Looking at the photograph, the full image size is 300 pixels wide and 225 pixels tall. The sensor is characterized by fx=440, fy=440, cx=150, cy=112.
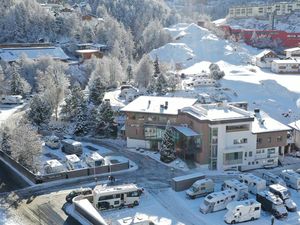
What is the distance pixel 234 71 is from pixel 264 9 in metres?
63.9

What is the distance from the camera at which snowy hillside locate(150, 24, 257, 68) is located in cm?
7175

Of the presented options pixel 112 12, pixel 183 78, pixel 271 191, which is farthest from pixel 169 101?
pixel 112 12

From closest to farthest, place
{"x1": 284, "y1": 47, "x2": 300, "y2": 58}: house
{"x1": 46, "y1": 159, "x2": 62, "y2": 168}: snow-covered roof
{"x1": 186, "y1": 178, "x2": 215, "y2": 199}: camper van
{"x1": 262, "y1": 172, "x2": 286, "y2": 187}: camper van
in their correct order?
{"x1": 186, "y1": 178, "x2": 215, "y2": 199}: camper van < {"x1": 262, "y1": 172, "x2": 286, "y2": 187}: camper van < {"x1": 46, "y1": 159, "x2": 62, "y2": 168}: snow-covered roof < {"x1": 284, "y1": 47, "x2": 300, "y2": 58}: house

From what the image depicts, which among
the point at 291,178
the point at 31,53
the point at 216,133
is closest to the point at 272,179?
the point at 291,178

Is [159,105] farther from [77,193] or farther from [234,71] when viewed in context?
[234,71]

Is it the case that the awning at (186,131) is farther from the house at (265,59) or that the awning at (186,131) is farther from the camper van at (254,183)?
the house at (265,59)

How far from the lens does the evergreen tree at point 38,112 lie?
4116 centimetres

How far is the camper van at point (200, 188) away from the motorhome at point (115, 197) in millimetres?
3266

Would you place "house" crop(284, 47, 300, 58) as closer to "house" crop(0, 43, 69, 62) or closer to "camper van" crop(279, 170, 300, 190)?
"house" crop(0, 43, 69, 62)

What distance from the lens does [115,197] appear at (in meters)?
25.2

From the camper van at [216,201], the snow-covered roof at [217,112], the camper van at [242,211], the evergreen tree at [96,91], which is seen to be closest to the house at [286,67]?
the evergreen tree at [96,91]

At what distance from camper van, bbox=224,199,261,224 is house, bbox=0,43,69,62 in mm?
49282

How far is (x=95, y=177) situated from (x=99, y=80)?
17.9 m

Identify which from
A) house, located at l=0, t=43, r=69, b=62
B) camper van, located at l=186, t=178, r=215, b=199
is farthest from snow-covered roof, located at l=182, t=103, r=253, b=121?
house, located at l=0, t=43, r=69, b=62
